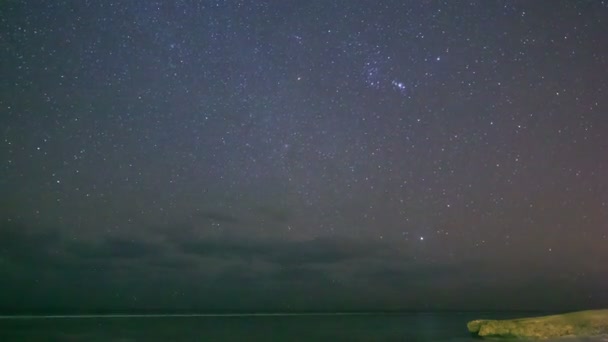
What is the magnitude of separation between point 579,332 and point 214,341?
1186 inches

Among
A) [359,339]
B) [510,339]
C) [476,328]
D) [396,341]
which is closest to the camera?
[510,339]

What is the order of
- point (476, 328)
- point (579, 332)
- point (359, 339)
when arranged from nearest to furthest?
point (579, 332), point (476, 328), point (359, 339)

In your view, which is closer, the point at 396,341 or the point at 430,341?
the point at 430,341

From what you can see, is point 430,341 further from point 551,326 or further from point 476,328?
point 551,326

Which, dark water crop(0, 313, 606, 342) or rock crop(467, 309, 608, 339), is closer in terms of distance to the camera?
rock crop(467, 309, 608, 339)

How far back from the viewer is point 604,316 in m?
31.8

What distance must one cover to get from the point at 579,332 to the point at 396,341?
610 inches

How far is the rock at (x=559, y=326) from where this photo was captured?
31.4 meters

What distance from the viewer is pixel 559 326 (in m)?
32.1

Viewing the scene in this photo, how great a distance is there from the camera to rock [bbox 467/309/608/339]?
3141 cm

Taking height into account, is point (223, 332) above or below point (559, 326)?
below

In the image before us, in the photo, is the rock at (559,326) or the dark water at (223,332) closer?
the rock at (559,326)

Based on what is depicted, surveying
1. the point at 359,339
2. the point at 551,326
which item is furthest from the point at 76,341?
the point at 551,326

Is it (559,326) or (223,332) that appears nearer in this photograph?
(559,326)
